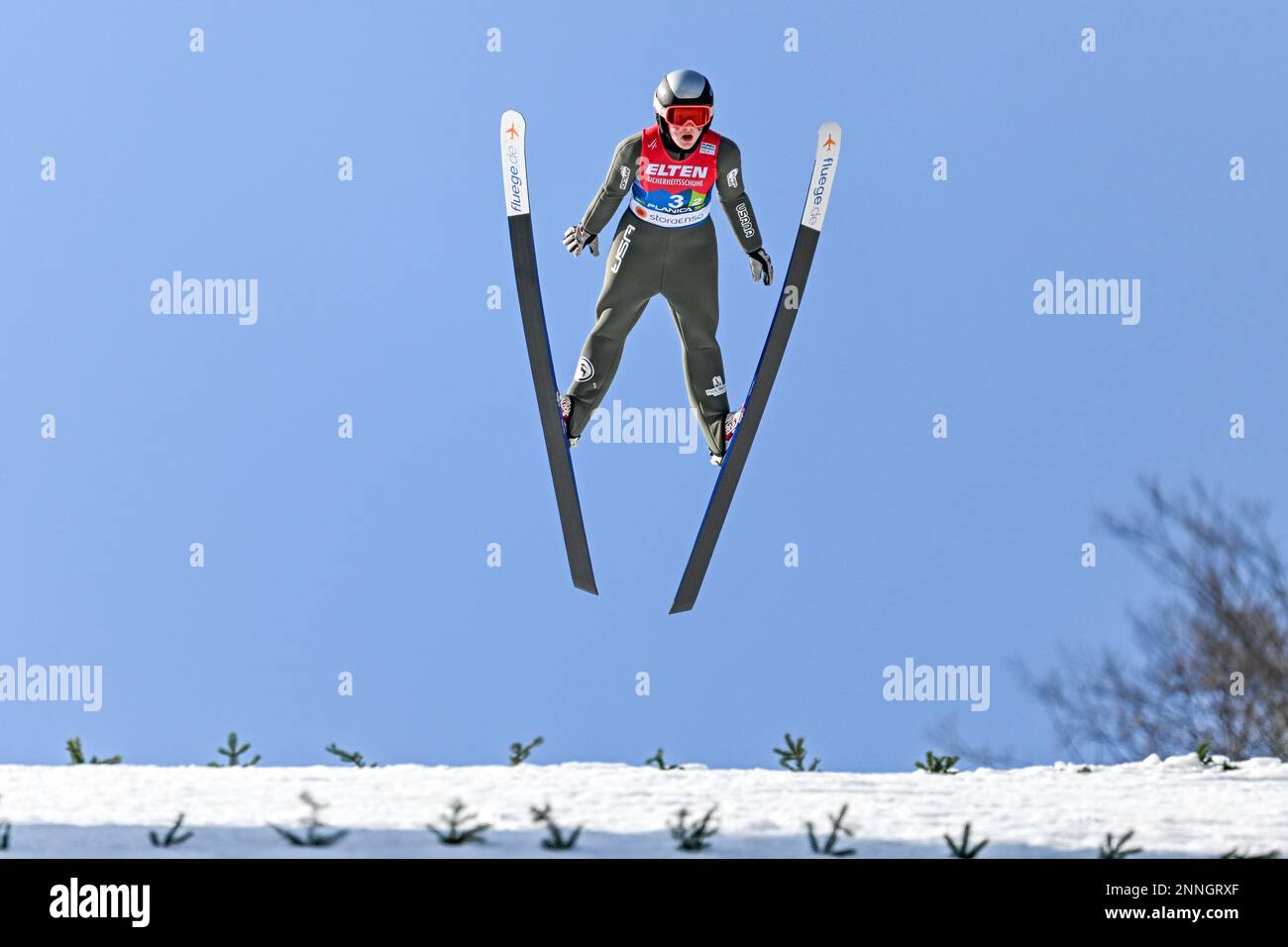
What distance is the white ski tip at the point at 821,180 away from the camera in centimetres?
730

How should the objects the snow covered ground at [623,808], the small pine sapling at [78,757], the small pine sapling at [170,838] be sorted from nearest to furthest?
the small pine sapling at [170,838]
the snow covered ground at [623,808]
the small pine sapling at [78,757]

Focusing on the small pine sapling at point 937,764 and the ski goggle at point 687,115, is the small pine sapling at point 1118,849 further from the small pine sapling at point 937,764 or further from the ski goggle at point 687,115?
the ski goggle at point 687,115

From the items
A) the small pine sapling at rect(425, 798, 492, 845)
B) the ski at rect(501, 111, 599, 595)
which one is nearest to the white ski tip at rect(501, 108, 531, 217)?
the ski at rect(501, 111, 599, 595)

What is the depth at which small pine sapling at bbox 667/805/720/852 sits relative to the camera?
15.1 ft

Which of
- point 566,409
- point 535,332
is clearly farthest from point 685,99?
point 566,409

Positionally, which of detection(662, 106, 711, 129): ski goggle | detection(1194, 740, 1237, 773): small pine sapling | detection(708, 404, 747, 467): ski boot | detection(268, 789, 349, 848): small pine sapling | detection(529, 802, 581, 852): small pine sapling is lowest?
detection(1194, 740, 1237, 773): small pine sapling

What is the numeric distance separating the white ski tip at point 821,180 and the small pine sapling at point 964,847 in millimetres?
3534

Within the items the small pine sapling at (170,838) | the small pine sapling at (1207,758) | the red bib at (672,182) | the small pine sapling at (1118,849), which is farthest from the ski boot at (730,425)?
the small pine sapling at (170,838)

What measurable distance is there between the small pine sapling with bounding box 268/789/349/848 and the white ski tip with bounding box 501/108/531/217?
333cm

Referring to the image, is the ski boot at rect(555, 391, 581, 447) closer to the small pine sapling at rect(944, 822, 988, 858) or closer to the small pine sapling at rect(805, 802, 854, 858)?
the small pine sapling at rect(805, 802, 854, 858)

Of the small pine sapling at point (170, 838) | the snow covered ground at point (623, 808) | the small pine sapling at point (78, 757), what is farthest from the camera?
the small pine sapling at point (78, 757)
